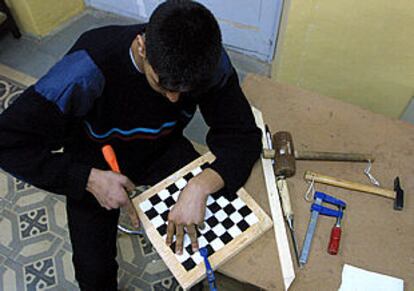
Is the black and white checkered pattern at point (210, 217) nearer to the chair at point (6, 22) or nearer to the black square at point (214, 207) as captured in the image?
the black square at point (214, 207)

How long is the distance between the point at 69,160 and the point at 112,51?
1.08ft

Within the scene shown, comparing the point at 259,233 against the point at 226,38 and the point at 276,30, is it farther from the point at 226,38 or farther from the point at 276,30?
the point at 226,38

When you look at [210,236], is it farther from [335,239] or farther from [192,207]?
[335,239]

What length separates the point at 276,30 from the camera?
2.22m

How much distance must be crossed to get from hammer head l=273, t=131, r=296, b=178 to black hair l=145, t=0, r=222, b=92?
353 millimetres

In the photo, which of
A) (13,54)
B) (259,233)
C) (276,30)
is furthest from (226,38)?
(259,233)

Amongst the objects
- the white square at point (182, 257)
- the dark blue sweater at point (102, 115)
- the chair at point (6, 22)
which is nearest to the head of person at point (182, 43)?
the dark blue sweater at point (102, 115)

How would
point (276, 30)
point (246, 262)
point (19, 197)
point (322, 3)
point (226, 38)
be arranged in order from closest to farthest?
point (246, 262) → point (322, 3) → point (19, 197) → point (276, 30) → point (226, 38)

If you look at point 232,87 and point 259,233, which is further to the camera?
point 232,87

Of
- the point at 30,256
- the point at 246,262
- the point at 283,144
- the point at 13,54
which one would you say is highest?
the point at 283,144

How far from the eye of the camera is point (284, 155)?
1.05 metres

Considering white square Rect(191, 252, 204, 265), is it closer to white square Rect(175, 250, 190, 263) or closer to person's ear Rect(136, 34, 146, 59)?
white square Rect(175, 250, 190, 263)

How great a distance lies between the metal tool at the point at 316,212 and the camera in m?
0.91

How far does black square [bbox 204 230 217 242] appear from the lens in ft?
3.09
